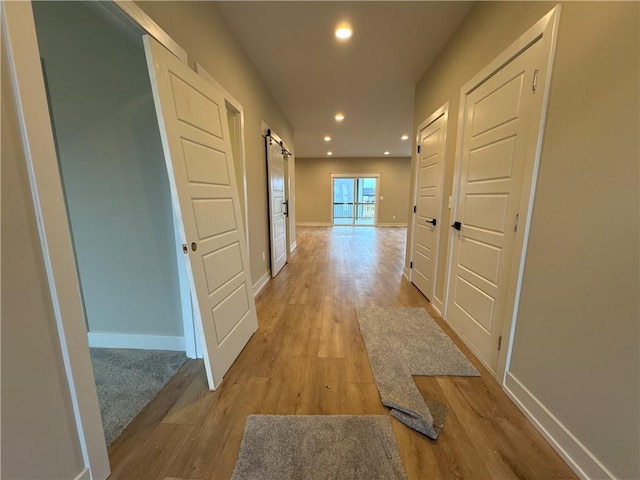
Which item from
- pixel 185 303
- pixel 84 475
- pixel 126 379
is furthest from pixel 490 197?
pixel 126 379

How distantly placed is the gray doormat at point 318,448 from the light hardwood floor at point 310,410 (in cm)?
6

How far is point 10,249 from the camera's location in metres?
0.76

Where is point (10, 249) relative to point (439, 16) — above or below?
below

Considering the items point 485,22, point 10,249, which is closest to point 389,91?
point 485,22

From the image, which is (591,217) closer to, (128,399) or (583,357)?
(583,357)

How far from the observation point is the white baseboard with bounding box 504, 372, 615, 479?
106 cm

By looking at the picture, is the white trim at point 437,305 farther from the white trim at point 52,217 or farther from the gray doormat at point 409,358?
the white trim at point 52,217

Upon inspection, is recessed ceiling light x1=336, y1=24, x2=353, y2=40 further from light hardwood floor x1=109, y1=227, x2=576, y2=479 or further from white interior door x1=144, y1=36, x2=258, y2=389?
light hardwood floor x1=109, y1=227, x2=576, y2=479

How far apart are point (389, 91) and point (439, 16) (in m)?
1.63

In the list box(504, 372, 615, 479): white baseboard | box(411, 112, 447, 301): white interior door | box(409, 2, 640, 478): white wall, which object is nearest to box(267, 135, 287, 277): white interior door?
box(411, 112, 447, 301): white interior door

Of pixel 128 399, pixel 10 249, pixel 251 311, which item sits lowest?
pixel 128 399

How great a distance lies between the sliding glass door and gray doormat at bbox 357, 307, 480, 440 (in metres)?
7.97

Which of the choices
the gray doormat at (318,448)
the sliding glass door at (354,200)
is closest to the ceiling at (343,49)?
the gray doormat at (318,448)

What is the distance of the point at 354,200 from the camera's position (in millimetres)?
10406
